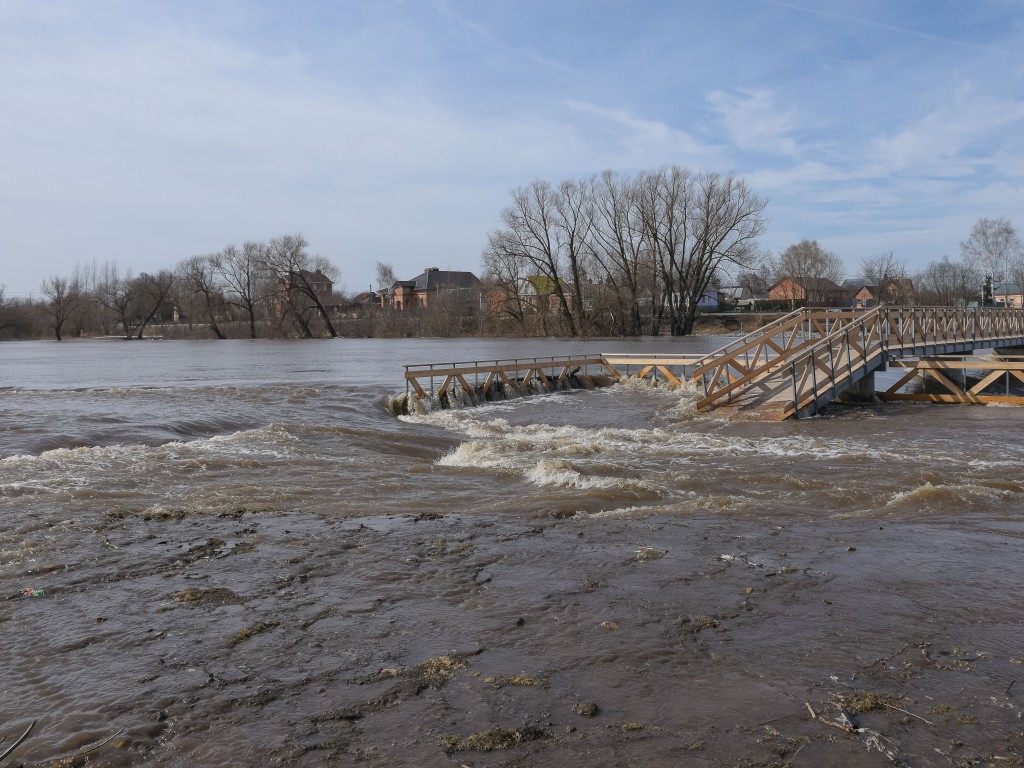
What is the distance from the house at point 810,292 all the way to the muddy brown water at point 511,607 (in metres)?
90.9

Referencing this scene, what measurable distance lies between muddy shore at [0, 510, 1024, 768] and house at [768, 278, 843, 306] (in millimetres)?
94090

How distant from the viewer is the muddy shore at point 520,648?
426 cm

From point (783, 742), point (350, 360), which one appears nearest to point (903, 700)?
point (783, 742)

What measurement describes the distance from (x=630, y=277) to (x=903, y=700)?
6920 centimetres

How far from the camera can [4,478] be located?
11.3m

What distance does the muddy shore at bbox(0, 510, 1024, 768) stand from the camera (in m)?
4.26

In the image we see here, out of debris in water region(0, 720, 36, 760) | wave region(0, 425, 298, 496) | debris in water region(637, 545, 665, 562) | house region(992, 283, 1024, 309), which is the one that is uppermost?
house region(992, 283, 1024, 309)

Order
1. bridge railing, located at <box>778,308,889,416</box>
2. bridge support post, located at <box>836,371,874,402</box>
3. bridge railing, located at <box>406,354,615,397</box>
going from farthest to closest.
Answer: bridge railing, located at <box>406,354,615,397</box> < bridge support post, located at <box>836,371,874,402</box> < bridge railing, located at <box>778,308,889,416</box>

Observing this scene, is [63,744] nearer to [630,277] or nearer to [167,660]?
[167,660]

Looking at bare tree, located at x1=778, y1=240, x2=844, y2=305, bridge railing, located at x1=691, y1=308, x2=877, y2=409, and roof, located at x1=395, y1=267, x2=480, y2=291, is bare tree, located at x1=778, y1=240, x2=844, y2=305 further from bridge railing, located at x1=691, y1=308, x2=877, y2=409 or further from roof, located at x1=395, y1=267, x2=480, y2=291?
bridge railing, located at x1=691, y1=308, x2=877, y2=409

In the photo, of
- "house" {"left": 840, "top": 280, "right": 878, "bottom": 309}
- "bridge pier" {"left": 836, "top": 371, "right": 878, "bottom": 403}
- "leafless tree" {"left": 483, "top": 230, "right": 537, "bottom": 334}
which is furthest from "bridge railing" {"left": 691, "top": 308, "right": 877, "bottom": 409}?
"house" {"left": 840, "top": 280, "right": 878, "bottom": 309}

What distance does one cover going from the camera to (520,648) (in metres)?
5.53

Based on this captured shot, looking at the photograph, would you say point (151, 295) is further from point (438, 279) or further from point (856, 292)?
point (856, 292)

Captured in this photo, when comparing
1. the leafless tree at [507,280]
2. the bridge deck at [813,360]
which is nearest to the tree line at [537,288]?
the leafless tree at [507,280]
